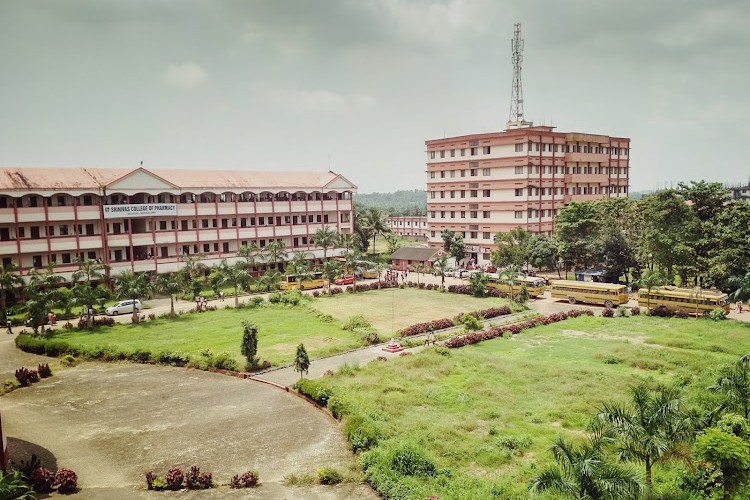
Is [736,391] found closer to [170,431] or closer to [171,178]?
[170,431]

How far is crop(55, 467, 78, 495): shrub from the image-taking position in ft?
57.2

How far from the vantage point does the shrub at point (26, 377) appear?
Result: 28703 millimetres

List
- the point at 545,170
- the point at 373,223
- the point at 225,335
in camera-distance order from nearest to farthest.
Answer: the point at 225,335
the point at 545,170
the point at 373,223

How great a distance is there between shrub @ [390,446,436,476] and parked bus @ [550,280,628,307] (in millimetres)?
34048

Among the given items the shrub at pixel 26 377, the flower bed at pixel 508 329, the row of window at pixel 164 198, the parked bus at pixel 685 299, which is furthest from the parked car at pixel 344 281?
the shrub at pixel 26 377

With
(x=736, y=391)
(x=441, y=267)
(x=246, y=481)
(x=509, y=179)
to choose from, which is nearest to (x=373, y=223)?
(x=509, y=179)

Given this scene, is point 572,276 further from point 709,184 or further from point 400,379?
point 400,379

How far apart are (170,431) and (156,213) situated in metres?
42.3

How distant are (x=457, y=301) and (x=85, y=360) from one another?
31247 millimetres

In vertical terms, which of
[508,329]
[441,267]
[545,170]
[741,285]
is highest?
[545,170]

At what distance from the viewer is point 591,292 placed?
159 feet

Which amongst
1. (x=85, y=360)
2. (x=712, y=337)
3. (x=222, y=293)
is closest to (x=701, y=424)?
(x=712, y=337)

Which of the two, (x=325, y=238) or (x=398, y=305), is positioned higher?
(x=325, y=238)

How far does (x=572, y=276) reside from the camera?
6275cm
